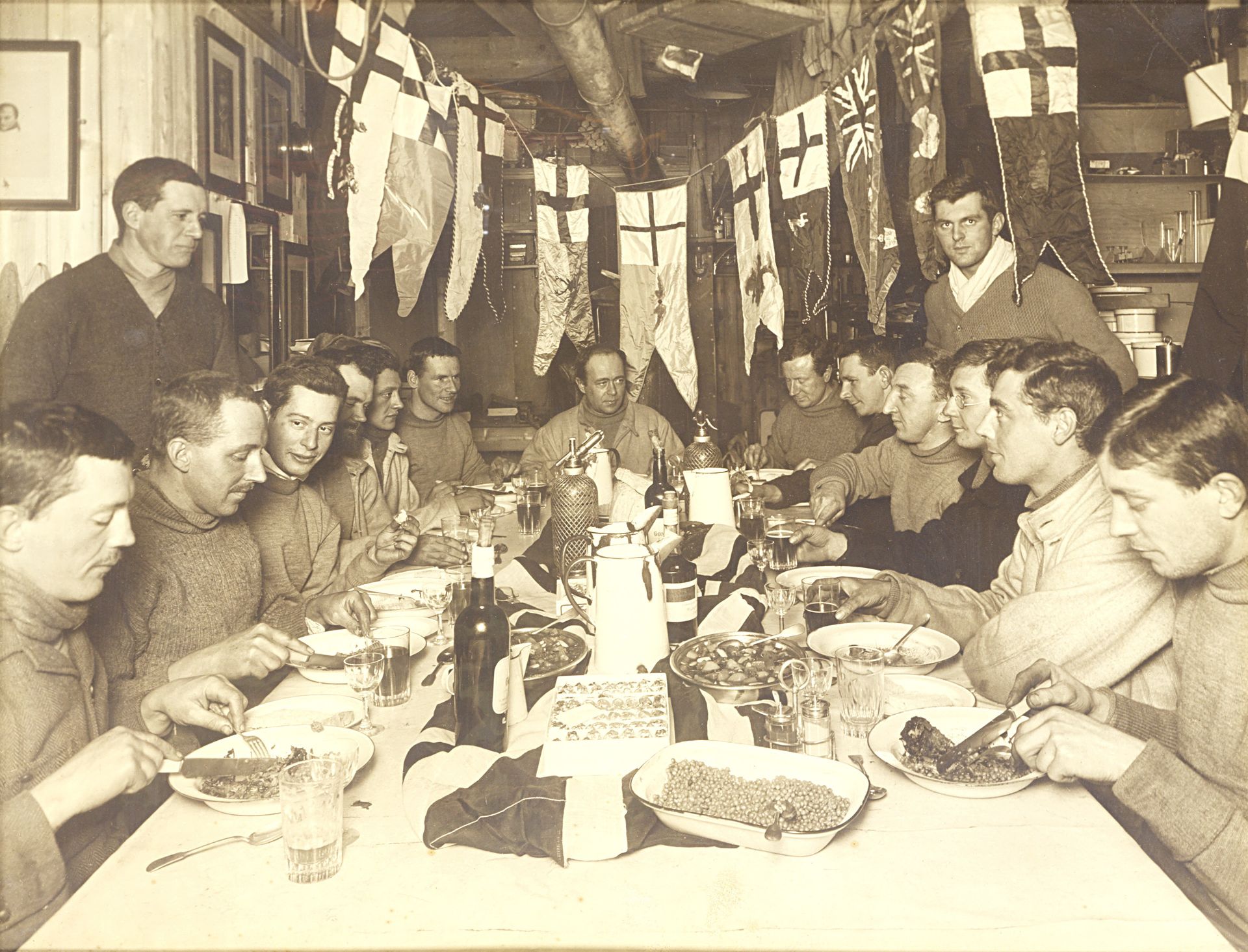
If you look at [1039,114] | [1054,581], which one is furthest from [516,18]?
[1054,581]

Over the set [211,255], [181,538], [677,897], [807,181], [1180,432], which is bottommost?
[677,897]

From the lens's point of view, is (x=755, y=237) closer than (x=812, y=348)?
No

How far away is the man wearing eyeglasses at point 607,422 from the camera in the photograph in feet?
14.1

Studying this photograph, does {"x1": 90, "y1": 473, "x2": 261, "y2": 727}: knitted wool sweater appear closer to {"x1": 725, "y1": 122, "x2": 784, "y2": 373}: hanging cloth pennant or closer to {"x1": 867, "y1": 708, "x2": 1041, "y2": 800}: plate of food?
{"x1": 867, "y1": 708, "x2": 1041, "y2": 800}: plate of food

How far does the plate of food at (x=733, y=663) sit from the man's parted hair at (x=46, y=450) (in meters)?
1.01

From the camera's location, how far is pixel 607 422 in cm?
442

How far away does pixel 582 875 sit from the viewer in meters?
1.12

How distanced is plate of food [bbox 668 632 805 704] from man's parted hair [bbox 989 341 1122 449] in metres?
0.75

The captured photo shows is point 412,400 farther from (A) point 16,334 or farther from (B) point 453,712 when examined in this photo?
(B) point 453,712

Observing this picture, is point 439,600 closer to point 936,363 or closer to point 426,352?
point 936,363

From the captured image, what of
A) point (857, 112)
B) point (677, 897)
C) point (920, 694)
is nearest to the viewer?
point (677, 897)

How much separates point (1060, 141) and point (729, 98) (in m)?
3.96

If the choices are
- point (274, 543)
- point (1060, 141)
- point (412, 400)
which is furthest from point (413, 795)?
point (412, 400)

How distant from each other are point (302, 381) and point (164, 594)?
713 mm
